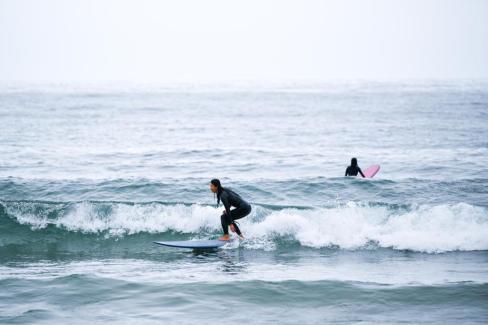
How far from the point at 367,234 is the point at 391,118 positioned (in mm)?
35450

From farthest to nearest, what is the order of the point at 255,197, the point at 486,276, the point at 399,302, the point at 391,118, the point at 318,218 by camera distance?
the point at 391,118, the point at 255,197, the point at 318,218, the point at 486,276, the point at 399,302

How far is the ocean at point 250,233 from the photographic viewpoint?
9172 mm

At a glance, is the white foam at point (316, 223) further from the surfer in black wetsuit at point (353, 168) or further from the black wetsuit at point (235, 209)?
the surfer in black wetsuit at point (353, 168)

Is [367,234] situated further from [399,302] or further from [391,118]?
[391,118]

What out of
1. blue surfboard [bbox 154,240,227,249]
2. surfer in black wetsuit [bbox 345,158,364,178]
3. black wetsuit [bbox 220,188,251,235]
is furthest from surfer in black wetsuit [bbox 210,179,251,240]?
surfer in black wetsuit [bbox 345,158,364,178]

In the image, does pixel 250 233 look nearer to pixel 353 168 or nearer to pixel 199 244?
pixel 199 244

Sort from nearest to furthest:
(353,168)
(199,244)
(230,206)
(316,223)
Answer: (230,206) < (199,244) < (316,223) < (353,168)

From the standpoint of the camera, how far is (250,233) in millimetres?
14594

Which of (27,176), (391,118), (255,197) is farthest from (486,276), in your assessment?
(391,118)

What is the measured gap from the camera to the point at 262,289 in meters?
9.91

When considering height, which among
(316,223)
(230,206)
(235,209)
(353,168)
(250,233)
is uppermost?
(353,168)

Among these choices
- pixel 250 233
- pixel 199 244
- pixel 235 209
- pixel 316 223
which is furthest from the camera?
pixel 316 223

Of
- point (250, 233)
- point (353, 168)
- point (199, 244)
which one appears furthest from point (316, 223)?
point (353, 168)

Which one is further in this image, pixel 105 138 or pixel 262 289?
pixel 105 138
